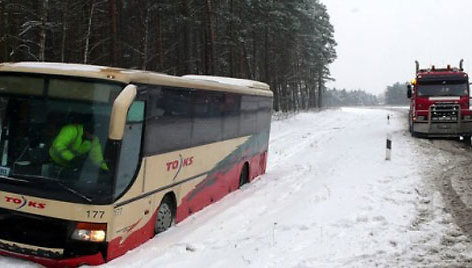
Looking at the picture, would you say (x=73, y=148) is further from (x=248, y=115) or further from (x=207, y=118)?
(x=248, y=115)

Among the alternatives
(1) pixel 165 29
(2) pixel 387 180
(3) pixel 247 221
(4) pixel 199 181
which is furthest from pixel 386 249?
(1) pixel 165 29

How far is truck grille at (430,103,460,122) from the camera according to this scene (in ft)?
78.2

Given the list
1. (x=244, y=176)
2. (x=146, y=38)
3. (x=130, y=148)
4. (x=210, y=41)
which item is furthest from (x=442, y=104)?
(x=130, y=148)

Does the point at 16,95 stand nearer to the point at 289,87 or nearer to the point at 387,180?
the point at 387,180

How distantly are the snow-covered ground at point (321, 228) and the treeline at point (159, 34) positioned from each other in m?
12.8

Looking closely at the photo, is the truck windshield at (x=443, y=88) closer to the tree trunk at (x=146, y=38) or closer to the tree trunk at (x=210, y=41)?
the tree trunk at (x=210, y=41)

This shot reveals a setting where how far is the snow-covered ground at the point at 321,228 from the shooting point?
6.46 metres

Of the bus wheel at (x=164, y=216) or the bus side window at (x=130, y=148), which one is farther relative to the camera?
the bus wheel at (x=164, y=216)

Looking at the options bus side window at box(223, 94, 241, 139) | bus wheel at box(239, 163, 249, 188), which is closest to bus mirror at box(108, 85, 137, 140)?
bus side window at box(223, 94, 241, 139)

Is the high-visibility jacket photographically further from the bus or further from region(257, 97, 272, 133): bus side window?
region(257, 97, 272, 133): bus side window

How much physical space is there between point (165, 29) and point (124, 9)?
3594mm

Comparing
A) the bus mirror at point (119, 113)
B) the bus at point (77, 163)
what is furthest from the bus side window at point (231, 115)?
the bus mirror at point (119, 113)

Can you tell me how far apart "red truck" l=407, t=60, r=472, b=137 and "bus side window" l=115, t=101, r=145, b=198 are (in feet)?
68.3

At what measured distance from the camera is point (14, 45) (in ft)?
94.5
